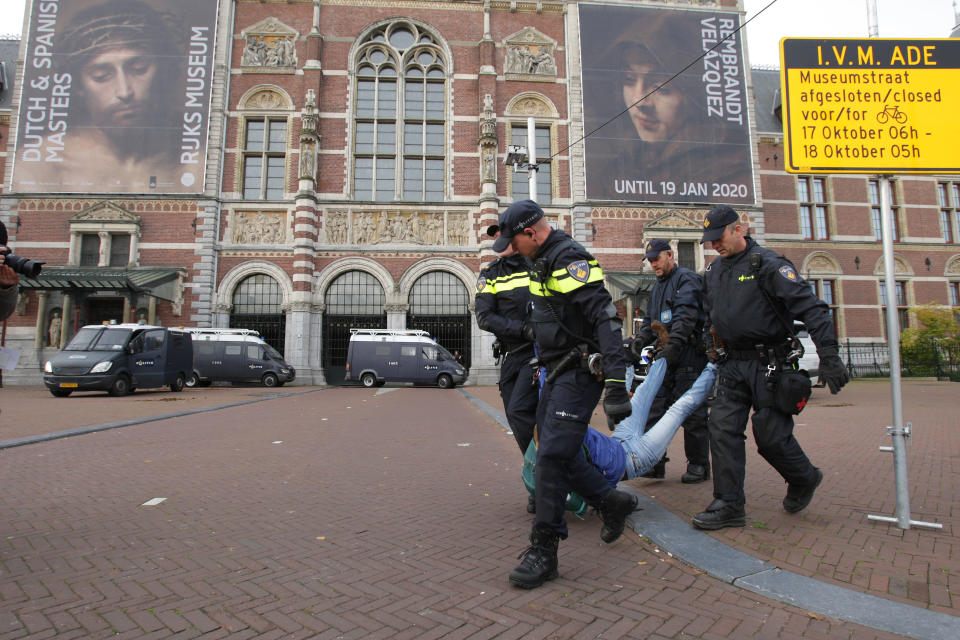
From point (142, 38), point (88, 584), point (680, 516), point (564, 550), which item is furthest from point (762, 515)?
point (142, 38)

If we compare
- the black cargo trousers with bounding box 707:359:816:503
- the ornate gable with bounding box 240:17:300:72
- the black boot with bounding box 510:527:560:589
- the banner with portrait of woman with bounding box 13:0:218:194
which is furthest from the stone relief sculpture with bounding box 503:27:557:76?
the black boot with bounding box 510:527:560:589

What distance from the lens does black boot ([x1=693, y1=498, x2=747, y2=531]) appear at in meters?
2.94

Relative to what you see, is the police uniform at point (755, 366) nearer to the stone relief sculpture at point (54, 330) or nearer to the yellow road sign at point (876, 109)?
the yellow road sign at point (876, 109)

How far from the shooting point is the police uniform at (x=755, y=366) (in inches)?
119

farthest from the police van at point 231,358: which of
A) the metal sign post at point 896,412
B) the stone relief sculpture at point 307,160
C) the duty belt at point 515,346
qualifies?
the metal sign post at point 896,412

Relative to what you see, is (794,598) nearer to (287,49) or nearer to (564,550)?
(564,550)

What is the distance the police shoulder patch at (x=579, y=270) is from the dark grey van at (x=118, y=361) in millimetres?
13727

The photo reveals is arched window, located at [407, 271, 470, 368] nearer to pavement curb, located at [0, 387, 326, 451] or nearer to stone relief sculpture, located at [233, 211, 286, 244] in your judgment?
stone relief sculpture, located at [233, 211, 286, 244]

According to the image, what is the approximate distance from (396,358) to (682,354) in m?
15.3

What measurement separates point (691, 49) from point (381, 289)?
15.7 m

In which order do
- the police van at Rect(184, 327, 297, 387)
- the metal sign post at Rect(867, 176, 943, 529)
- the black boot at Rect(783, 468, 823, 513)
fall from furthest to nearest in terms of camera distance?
1. the police van at Rect(184, 327, 297, 387)
2. the black boot at Rect(783, 468, 823, 513)
3. the metal sign post at Rect(867, 176, 943, 529)

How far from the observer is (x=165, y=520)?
10.5ft

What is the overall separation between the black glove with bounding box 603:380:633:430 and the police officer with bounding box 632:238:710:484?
5.61ft

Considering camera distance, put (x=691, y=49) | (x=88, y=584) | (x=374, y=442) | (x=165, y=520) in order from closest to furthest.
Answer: (x=88, y=584) < (x=165, y=520) < (x=374, y=442) < (x=691, y=49)
